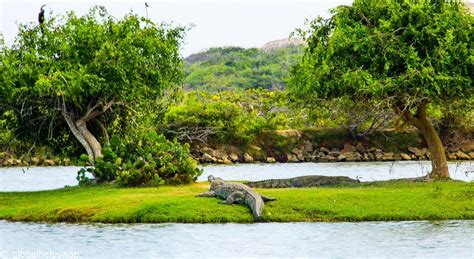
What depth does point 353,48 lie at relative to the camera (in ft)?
97.1

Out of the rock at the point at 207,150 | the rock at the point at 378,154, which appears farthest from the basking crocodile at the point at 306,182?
the rock at the point at 378,154

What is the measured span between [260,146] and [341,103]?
3489 cm

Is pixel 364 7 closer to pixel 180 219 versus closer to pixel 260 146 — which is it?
pixel 180 219

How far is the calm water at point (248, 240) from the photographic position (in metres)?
19.9

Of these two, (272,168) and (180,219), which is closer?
(180,219)

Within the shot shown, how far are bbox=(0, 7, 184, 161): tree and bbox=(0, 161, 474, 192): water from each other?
8025 millimetres

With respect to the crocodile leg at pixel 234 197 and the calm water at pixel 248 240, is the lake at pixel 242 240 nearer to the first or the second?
the calm water at pixel 248 240

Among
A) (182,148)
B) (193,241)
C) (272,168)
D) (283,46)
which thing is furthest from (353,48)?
(283,46)

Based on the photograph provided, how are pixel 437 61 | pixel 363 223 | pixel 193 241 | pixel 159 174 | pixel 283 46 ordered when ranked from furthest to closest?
pixel 283 46
pixel 159 174
pixel 437 61
pixel 363 223
pixel 193 241

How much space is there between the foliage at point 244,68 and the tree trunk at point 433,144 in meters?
83.9

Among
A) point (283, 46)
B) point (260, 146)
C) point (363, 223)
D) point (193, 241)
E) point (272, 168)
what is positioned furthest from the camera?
point (283, 46)

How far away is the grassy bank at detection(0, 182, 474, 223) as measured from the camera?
24078 mm

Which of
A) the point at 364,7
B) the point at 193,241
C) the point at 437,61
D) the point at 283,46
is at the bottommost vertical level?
the point at 193,241

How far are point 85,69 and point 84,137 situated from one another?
9.59 feet
